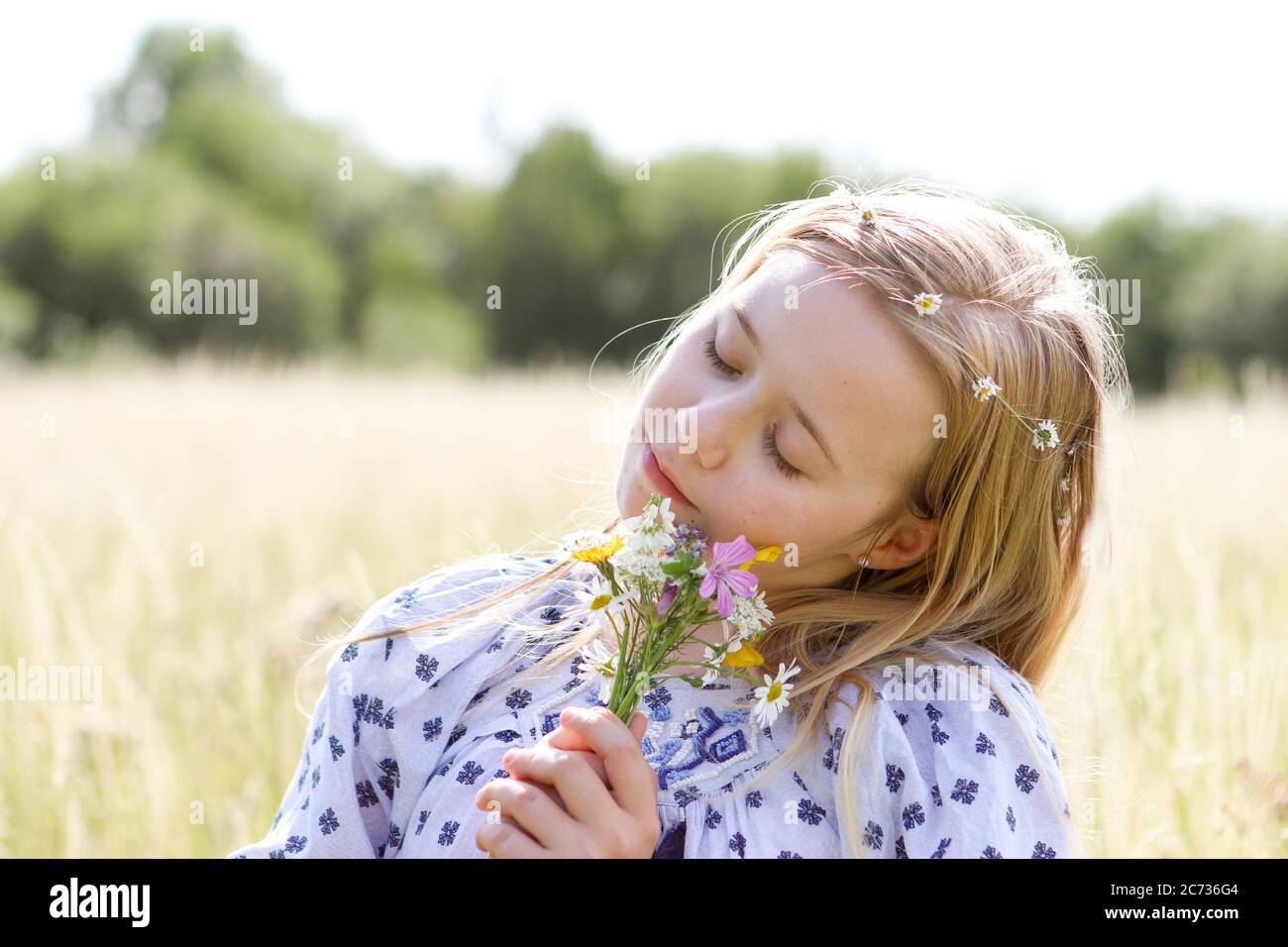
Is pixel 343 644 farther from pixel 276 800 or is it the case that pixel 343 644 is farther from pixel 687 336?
pixel 276 800

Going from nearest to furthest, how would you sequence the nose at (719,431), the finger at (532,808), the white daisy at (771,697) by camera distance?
the finger at (532,808) → the white daisy at (771,697) → the nose at (719,431)

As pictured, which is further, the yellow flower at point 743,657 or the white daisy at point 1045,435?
the white daisy at point 1045,435

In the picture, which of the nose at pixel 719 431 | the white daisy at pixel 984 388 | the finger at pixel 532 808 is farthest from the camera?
the white daisy at pixel 984 388

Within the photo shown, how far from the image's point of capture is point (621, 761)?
1354 mm

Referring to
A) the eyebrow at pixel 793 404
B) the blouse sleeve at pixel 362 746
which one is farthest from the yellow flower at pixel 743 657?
the blouse sleeve at pixel 362 746

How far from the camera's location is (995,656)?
174cm

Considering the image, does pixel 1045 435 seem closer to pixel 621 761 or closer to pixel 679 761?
pixel 679 761

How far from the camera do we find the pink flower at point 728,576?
1356mm

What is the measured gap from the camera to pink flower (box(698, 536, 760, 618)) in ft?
4.45

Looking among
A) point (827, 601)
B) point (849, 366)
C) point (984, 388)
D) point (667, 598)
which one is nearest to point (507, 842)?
point (667, 598)

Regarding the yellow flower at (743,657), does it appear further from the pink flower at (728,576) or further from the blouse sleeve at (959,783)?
the blouse sleeve at (959,783)

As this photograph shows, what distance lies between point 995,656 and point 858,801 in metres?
0.35

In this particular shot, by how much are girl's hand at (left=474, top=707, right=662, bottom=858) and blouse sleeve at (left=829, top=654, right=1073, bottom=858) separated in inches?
12.7

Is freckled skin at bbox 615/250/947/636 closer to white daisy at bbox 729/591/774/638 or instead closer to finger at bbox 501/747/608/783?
white daisy at bbox 729/591/774/638
